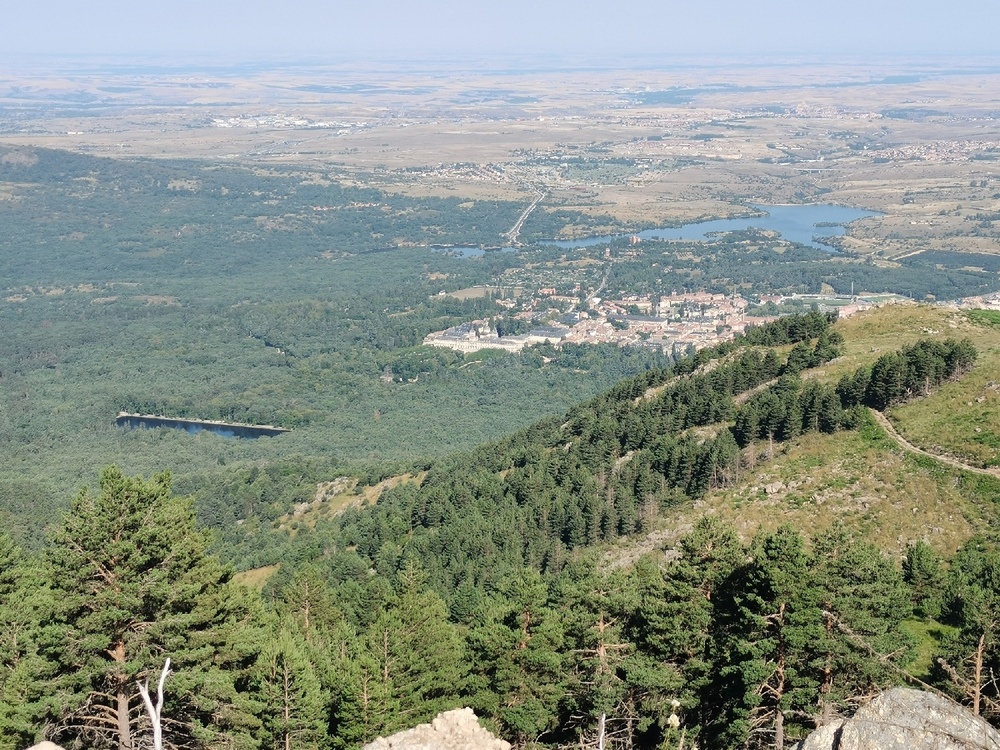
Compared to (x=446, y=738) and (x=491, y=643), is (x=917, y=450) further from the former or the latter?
(x=446, y=738)

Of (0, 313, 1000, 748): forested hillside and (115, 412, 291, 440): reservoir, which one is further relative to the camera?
(115, 412, 291, 440): reservoir

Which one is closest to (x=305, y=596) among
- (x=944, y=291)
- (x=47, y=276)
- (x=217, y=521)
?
(x=217, y=521)

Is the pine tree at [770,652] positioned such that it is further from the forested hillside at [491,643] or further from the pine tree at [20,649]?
the pine tree at [20,649]

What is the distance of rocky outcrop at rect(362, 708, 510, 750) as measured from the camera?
1914 cm

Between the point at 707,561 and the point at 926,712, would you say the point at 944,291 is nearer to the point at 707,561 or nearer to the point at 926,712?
the point at 707,561

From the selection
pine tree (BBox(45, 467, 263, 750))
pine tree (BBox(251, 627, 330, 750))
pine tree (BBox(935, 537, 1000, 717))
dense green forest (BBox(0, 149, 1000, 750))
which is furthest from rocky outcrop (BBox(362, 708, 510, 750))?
pine tree (BBox(935, 537, 1000, 717))

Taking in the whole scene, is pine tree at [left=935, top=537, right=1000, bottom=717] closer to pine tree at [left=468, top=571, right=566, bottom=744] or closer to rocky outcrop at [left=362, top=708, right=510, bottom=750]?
pine tree at [left=468, top=571, right=566, bottom=744]

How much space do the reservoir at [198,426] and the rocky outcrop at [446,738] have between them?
3748 inches

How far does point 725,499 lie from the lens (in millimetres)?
45469

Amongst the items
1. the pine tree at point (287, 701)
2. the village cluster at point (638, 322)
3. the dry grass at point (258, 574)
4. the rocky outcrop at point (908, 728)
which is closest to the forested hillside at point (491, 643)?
the pine tree at point (287, 701)

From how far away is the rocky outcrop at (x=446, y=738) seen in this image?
1914 cm

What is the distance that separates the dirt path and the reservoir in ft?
250

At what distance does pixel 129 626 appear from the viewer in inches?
857

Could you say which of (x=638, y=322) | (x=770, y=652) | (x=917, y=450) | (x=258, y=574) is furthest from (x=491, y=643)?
(x=638, y=322)
